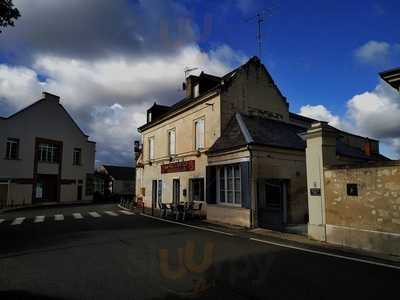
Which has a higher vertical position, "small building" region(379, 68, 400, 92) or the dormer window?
the dormer window

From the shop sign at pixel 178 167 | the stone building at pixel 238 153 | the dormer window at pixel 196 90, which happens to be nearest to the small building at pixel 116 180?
the stone building at pixel 238 153

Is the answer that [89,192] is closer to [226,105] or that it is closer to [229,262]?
[226,105]

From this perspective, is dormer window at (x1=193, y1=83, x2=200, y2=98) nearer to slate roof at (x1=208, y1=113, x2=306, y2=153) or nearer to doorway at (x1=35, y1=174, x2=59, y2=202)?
slate roof at (x1=208, y1=113, x2=306, y2=153)

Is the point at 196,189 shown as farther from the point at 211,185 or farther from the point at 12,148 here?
the point at 12,148

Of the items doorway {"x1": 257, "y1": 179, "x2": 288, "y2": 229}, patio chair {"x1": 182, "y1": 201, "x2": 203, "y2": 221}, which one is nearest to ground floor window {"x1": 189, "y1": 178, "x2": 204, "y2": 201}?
patio chair {"x1": 182, "y1": 201, "x2": 203, "y2": 221}

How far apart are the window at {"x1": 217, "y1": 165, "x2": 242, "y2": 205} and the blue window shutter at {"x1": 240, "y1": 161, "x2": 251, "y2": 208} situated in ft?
1.73

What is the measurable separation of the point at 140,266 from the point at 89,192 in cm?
3362

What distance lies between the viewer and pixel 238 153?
13.6m

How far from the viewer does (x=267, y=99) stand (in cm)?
1855

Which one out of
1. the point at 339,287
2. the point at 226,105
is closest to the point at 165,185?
the point at 226,105

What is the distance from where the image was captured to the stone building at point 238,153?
13.1m

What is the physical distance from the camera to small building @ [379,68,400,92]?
25.3ft

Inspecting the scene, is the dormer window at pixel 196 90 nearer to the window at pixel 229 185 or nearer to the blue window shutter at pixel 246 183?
the window at pixel 229 185

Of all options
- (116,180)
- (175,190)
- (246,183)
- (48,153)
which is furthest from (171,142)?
(116,180)
